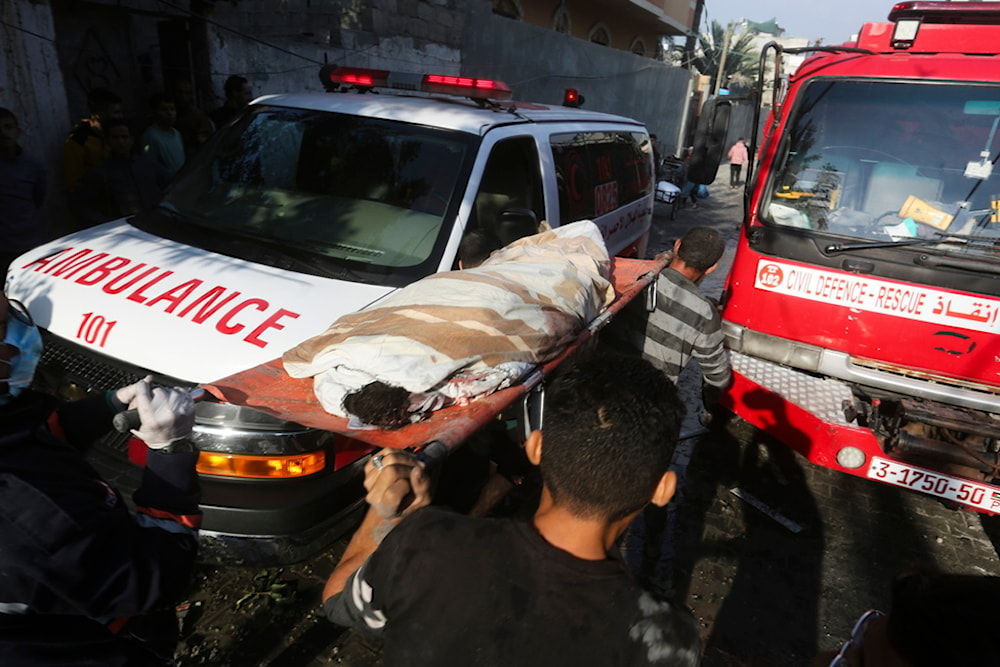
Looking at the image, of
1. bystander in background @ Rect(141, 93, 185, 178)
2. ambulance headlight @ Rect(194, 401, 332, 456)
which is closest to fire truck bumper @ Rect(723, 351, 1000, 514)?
ambulance headlight @ Rect(194, 401, 332, 456)

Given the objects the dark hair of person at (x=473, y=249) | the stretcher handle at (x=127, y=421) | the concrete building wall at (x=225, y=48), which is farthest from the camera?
the concrete building wall at (x=225, y=48)

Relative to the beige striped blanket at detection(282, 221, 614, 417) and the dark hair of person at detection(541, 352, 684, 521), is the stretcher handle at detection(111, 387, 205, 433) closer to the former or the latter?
the beige striped blanket at detection(282, 221, 614, 417)

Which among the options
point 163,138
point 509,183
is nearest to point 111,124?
point 163,138

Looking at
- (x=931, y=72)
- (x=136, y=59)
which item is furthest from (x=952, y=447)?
(x=136, y=59)

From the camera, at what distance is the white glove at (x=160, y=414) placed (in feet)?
4.74

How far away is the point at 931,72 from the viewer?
343 cm

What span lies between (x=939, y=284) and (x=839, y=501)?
4.98 feet

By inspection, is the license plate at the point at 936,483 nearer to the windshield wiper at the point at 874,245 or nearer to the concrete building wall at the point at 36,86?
the windshield wiper at the point at 874,245

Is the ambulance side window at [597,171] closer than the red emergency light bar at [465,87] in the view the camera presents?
No

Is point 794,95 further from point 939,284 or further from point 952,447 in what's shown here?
point 952,447

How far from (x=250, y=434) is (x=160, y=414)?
78 centimetres

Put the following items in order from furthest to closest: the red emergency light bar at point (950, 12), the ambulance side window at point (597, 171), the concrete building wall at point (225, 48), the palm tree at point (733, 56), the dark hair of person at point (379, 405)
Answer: the palm tree at point (733, 56)
the concrete building wall at point (225, 48)
the ambulance side window at point (597, 171)
the red emergency light bar at point (950, 12)
the dark hair of person at point (379, 405)

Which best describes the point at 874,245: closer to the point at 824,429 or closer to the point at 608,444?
the point at 824,429

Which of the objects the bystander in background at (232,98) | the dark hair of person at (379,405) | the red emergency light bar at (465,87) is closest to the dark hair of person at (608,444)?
the dark hair of person at (379,405)
